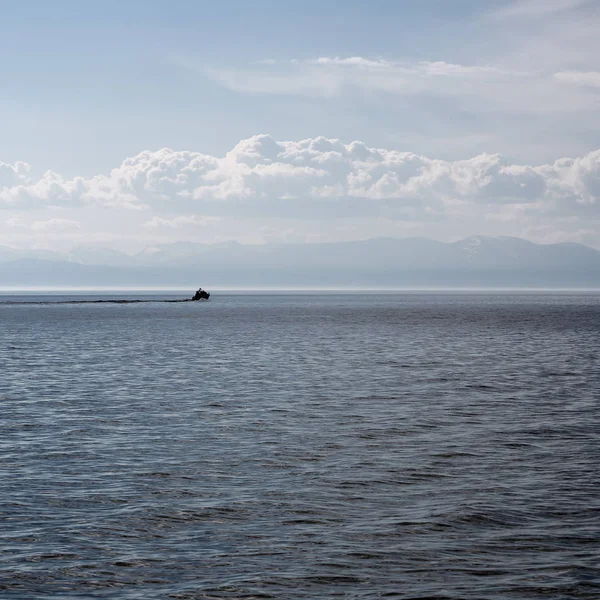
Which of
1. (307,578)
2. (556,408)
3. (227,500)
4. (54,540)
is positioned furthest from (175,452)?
(556,408)

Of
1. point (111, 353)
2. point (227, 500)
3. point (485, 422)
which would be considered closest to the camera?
point (227, 500)

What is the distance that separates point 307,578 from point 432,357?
56239mm

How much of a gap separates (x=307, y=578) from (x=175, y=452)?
42.4ft

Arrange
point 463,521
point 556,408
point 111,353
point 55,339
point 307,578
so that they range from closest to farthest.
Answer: point 307,578 < point 463,521 < point 556,408 < point 111,353 < point 55,339

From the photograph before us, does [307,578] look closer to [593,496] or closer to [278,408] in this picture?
[593,496]

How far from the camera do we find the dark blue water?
53.3ft

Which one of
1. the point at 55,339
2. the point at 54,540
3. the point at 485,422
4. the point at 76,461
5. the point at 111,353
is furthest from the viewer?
the point at 55,339

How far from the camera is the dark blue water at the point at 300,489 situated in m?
16.2

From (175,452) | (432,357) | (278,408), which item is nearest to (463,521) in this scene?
(175,452)

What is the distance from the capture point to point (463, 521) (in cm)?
1980

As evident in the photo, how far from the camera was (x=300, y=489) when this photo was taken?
23.1 meters

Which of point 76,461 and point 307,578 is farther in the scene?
point 76,461

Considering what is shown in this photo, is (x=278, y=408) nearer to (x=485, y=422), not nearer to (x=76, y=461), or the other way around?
(x=485, y=422)

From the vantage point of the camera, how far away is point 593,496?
22.2m
